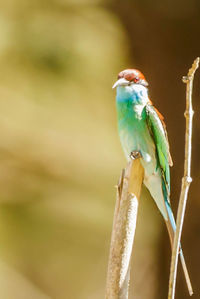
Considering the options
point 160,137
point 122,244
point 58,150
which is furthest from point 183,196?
point 58,150

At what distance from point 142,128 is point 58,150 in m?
3.81

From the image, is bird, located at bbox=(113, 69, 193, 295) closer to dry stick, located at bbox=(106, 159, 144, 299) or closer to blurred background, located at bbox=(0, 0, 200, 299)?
dry stick, located at bbox=(106, 159, 144, 299)

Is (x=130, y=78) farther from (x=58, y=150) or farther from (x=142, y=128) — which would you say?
(x=58, y=150)

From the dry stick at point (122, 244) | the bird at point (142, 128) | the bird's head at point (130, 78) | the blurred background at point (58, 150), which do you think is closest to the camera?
the dry stick at point (122, 244)

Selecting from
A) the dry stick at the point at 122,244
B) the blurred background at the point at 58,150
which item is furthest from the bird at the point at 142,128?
the blurred background at the point at 58,150

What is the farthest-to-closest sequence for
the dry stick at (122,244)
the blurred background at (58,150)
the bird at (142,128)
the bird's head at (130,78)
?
the blurred background at (58,150), the bird's head at (130,78), the bird at (142,128), the dry stick at (122,244)

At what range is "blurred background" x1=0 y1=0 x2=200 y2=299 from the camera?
19.5ft

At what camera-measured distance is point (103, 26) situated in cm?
666

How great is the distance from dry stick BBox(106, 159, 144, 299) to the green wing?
0.89 meters

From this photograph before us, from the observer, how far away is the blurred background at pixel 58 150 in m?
5.95

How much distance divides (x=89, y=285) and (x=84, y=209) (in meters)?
0.77

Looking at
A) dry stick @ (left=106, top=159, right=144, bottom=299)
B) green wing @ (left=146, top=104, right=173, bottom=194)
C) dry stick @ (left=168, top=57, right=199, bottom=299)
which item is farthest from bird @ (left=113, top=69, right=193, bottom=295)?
dry stick @ (left=168, top=57, right=199, bottom=299)

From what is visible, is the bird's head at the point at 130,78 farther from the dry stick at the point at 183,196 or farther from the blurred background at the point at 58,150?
the blurred background at the point at 58,150

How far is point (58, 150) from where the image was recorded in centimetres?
621
